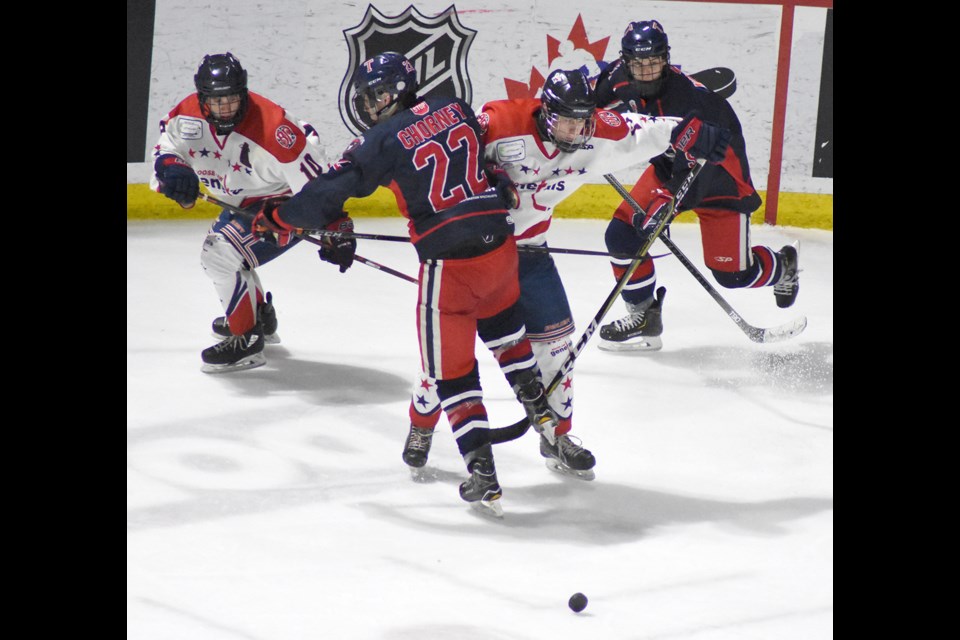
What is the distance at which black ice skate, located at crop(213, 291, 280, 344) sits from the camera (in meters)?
4.22

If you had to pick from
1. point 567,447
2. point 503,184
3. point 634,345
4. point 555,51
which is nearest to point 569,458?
point 567,447

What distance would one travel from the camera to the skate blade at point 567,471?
10.7 feet

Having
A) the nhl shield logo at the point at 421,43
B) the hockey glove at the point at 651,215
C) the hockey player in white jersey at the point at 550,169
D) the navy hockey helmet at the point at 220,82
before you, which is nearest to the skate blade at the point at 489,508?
the hockey player in white jersey at the point at 550,169

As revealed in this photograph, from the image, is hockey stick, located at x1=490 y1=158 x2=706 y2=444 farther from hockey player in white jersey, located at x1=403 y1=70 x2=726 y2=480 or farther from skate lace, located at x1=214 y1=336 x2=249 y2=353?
skate lace, located at x1=214 y1=336 x2=249 y2=353

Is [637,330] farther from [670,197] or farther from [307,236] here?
[307,236]

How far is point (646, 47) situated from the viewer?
13.1 ft

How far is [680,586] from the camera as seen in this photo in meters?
2.67

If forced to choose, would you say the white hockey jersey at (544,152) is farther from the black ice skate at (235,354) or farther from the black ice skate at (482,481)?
the black ice skate at (235,354)

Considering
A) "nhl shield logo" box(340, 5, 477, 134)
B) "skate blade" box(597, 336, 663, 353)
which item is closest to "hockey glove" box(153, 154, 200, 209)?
"skate blade" box(597, 336, 663, 353)

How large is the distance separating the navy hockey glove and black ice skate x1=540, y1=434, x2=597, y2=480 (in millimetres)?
893

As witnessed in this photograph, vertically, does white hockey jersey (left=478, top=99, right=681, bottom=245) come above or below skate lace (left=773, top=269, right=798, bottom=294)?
above

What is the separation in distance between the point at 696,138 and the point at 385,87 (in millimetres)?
972

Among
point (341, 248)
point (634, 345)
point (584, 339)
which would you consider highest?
point (341, 248)
